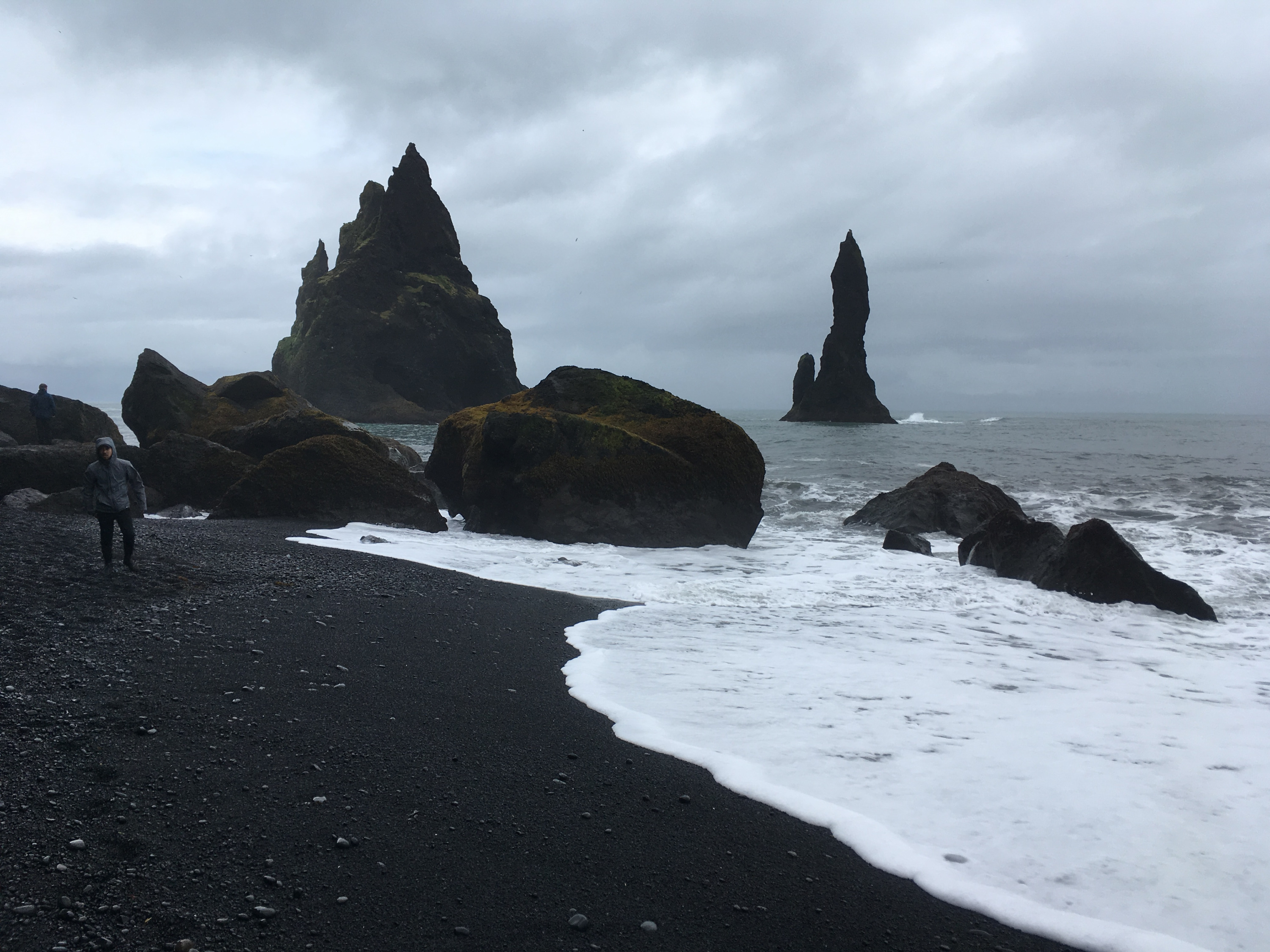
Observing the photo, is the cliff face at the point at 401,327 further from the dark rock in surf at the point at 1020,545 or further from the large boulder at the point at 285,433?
the dark rock in surf at the point at 1020,545

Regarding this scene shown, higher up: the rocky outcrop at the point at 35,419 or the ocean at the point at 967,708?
the rocky outcrop at the point at 35,419

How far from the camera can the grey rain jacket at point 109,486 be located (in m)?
8.22

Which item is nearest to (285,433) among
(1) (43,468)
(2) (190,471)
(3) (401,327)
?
(2) (190,471)

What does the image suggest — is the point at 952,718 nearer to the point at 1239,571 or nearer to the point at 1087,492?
the point at 1239,571

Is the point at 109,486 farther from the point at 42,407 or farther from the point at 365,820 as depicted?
the point at 42,407

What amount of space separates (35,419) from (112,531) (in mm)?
16463

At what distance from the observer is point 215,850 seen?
3184mm

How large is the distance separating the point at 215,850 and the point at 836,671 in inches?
184

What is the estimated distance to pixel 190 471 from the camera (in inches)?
593

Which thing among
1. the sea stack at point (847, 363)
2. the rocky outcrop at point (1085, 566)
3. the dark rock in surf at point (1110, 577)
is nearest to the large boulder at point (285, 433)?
the rocky outcrop at point (1085, 566)

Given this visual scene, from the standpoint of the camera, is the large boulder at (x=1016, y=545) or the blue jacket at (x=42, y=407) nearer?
the large boulder at (x=1016, y=545)

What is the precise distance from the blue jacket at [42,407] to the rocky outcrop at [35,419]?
108 centimetres

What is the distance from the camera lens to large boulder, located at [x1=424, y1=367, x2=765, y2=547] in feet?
43.1

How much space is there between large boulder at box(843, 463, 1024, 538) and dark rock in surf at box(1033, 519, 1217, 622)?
202 inches
